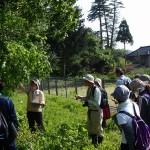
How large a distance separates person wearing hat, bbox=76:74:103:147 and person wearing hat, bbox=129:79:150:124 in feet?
7.02

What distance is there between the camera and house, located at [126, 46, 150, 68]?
79.0 metres

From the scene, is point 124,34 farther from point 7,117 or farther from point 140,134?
point 140,134

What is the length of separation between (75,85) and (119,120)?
17758mm

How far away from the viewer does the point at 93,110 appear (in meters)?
8.88

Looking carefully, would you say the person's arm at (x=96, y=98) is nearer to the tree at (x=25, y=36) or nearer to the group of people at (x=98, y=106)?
the group of people at (x=98, y=106)

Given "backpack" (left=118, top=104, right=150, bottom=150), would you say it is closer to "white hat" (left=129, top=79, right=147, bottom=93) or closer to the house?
"white hat" (left=129, top=79, right=147, bottom=93)

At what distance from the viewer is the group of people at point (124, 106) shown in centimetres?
525

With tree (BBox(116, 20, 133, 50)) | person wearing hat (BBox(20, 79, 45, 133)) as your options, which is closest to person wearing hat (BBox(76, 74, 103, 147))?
person wearing hat (BBox(20, 79, 45, 133))

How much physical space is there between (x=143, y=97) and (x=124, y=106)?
0.88 m

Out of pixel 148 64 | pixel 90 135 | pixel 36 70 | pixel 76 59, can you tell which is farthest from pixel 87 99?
pixel 148 64

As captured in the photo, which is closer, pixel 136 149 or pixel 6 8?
pixel 136 149

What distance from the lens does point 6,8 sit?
1002 cm

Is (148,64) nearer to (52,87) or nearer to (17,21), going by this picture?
→ (52,87)

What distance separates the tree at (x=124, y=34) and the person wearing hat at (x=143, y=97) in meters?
84.8
